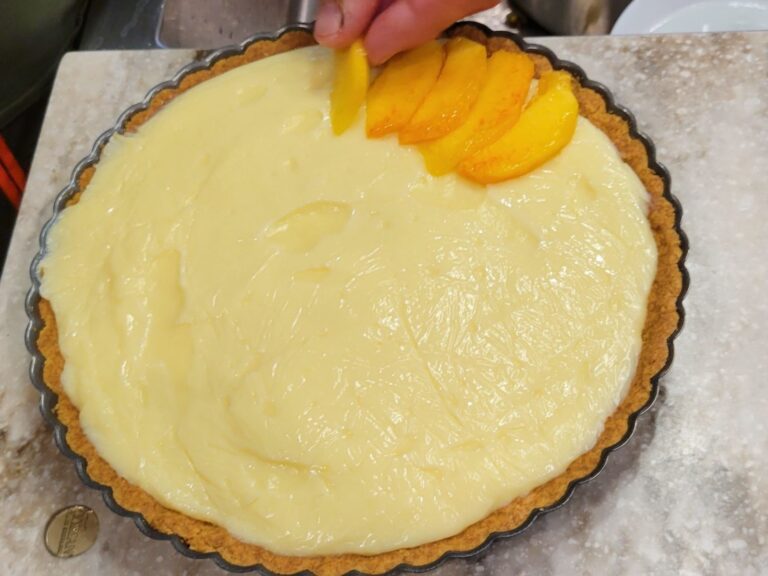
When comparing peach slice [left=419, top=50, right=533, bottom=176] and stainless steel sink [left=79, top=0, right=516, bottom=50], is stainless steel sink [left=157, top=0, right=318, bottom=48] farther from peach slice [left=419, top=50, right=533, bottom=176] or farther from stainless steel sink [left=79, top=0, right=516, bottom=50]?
peach slice [left=419, top=50, right=533, bottom=176]

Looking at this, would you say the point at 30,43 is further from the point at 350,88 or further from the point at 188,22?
the point at 350,88

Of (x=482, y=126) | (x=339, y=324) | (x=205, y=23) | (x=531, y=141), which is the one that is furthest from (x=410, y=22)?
(x=205, y=23)

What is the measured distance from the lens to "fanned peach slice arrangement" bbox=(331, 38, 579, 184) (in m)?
1.69

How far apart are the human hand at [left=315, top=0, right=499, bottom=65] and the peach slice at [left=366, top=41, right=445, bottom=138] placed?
46mm

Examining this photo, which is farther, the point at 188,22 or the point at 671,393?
the point at 188,22

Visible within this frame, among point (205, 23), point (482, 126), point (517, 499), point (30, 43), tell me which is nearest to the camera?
point (517, 499)

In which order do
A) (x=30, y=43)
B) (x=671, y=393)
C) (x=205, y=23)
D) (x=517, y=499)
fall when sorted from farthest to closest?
(x=205, y=23), (x=30, y=43), (x=671, y=393), (x=517, y=499)

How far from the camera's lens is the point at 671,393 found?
Result: 5.93 ft

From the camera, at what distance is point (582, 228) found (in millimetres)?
1675

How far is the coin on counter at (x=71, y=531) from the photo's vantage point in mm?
1737

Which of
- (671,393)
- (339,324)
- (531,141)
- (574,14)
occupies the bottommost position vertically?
(671,393)

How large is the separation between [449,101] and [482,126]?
0.10m

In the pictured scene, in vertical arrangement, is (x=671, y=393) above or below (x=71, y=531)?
above

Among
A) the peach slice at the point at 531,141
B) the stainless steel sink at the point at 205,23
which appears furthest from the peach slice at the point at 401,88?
the stainless steel sink at the point at 205,23
